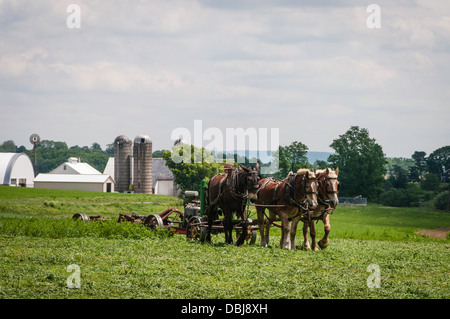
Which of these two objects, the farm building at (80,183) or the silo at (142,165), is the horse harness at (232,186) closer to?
the farm building at (80,183)

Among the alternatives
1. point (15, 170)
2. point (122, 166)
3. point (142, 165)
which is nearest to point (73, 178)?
point (122, 166)

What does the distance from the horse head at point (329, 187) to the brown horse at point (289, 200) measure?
528mm

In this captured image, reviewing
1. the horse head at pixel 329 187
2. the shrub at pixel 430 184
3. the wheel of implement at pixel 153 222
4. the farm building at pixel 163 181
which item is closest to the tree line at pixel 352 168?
the shrub at pixel 430 184

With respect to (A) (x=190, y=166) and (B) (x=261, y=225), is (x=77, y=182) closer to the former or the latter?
(A) (x=190, y=166)

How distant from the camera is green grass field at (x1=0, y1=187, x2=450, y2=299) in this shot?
1250cm

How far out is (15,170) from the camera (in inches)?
3745

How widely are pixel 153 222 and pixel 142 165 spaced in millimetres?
71802

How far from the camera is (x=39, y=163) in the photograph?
17750 cm

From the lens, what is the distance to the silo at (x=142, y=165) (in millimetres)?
95625

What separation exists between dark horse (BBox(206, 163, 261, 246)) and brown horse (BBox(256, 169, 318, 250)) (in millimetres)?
931

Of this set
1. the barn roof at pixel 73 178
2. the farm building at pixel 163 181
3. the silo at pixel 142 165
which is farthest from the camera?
the farm building at pixel 163 181

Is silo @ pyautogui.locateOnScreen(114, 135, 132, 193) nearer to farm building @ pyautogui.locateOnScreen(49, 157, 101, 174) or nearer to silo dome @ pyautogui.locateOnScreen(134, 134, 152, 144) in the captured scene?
silo dome @ pyautogui.locateOnScreen(134, 134, 152, 144)

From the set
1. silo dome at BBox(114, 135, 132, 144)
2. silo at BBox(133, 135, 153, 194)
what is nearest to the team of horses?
silo at BBox(133, 135, 153, 194)
